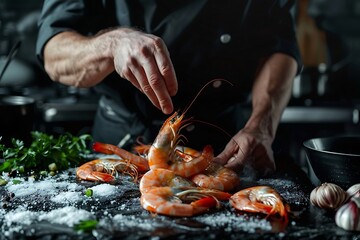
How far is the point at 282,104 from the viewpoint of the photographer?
2.08 m

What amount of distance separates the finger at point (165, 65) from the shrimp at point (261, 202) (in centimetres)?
37

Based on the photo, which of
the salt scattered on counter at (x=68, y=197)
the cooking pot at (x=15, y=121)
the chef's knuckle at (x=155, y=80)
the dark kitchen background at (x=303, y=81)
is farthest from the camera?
the dark kitchen background at (x=303, y=81)

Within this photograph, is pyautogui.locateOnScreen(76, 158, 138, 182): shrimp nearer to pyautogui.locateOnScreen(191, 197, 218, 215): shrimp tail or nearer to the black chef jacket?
pyautogui.locateOnScreen(191, 197, 218, 215): shrimp tail

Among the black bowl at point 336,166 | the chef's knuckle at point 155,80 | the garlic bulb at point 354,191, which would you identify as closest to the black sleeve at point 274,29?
the black bowl at point 336,166

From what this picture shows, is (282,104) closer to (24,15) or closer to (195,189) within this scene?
(195,189)

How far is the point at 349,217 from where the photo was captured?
44.6 inches

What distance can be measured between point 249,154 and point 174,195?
19.3 inches

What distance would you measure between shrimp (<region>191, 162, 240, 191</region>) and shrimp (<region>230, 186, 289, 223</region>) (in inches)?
4.2

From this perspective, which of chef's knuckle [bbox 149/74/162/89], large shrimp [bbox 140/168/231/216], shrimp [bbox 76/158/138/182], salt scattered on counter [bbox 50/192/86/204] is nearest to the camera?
large shrimp [bbox 140/168/231/216]

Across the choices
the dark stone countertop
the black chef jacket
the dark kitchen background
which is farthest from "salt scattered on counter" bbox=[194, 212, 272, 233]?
the dark kitchen background

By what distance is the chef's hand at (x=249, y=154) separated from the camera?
1.68 m

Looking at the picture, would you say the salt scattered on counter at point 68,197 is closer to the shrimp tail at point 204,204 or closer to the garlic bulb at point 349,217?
the shrimp tail at point 204,204

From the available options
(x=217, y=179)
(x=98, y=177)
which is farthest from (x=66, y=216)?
(x=217, y=179)

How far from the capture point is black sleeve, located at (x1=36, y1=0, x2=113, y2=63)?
200 cm
